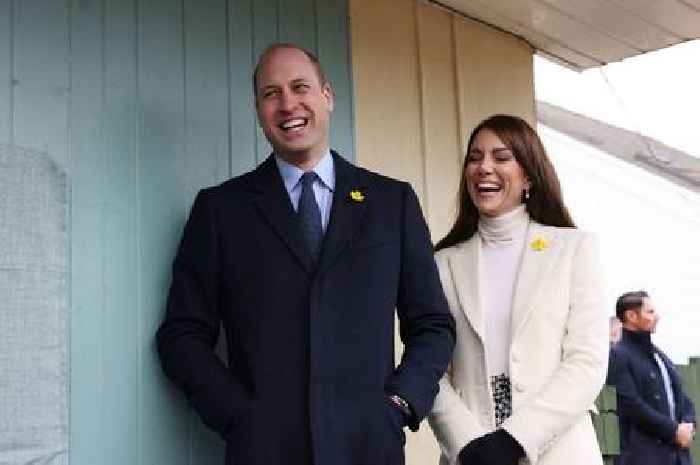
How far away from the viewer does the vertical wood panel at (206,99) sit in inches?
105

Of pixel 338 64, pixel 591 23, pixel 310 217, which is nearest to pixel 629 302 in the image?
pixel 591 23

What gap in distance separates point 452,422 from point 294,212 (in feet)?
1.98

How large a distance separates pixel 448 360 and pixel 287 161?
600mm

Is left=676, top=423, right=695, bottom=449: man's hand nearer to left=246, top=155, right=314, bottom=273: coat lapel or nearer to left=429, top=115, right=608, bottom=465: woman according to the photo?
left=429, top=115, right=608, bottom=465: woman

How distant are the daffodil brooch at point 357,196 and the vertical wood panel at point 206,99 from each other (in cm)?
45

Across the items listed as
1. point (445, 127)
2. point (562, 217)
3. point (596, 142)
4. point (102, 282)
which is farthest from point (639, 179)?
point (102, 282)

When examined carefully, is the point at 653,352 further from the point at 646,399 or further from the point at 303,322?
the point at 303,322

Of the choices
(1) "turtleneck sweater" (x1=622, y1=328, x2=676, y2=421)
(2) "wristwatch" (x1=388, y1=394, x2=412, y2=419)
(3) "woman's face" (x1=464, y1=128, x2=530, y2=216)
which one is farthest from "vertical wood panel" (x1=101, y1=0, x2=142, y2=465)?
(1) "turtleneck sweater" (x1=622, y1=328, x2=676, y2=421)

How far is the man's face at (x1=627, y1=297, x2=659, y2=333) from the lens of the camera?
5.79 meters

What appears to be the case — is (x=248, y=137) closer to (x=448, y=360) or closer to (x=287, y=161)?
(x=287, y=161)

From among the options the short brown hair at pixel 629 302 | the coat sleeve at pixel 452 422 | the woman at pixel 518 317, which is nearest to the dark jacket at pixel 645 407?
the short brown hair at pixel 629 302

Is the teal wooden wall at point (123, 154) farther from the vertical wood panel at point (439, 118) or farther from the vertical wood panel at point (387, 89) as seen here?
the vertical wood panel at point (439, 118)

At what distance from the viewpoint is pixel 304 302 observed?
2281 mm

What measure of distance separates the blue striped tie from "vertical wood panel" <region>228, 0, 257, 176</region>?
400 millimetres
